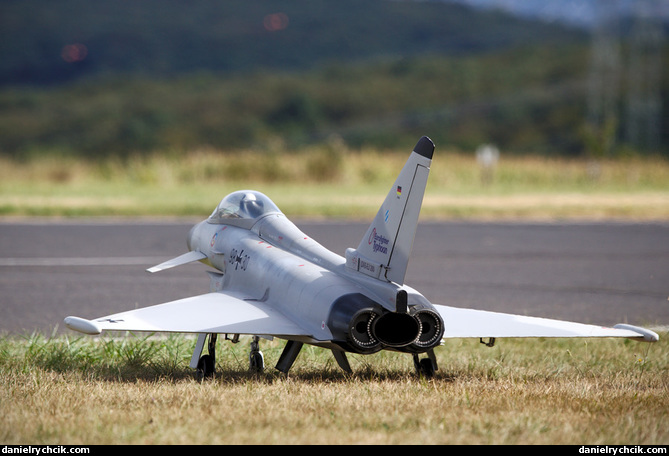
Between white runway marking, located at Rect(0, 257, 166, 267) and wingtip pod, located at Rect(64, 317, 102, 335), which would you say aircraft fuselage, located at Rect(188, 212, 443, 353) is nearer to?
wingtip pod, located at Rect(64, 317, 102, 335)

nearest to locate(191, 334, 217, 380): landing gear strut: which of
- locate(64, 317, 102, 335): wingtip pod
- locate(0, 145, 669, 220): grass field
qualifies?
locate(64, 317, 102, 335): wingtip pod

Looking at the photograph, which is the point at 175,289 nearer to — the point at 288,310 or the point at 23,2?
the point at 288,310

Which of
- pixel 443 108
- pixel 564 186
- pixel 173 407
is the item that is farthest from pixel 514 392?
pixel 443 108

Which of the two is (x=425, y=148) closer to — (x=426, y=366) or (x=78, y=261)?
(x=426, y=366)

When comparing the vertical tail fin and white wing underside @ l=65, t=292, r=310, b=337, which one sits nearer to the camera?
the vertical tail fin

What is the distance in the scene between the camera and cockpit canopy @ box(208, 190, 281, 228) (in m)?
8.34

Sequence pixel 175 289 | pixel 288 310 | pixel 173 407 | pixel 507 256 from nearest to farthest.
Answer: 1. pixel 173 407
2. pixel 288 310
3. pixel 175 289
4. pixel 507 256

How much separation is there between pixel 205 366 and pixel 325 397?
1499 mm

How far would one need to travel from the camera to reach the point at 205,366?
703cm

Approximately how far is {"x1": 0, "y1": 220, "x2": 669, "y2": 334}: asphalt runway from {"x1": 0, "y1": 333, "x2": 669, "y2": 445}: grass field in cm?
174

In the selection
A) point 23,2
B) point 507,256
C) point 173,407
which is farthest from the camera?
point 23,2

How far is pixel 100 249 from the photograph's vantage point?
52.5 feet

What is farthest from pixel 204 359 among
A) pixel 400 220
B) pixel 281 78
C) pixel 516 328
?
pixel 281 78

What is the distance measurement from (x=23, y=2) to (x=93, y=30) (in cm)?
1572
